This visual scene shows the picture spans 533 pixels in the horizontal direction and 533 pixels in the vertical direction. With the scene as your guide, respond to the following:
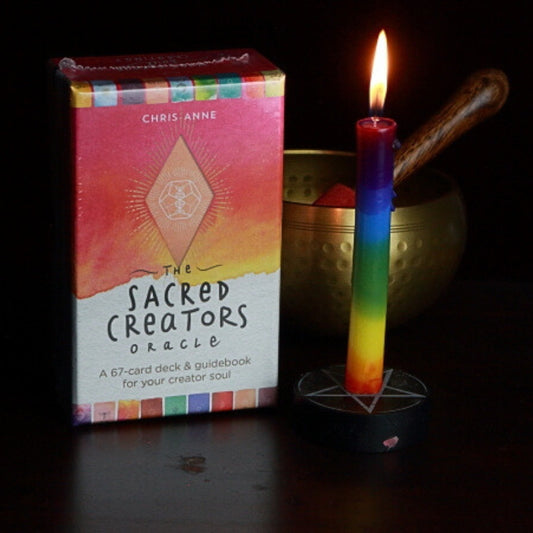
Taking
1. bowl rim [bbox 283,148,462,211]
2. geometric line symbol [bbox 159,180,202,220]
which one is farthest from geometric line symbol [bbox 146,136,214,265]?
bowl rim [bbox 283,148,462,211]

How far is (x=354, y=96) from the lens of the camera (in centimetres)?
146

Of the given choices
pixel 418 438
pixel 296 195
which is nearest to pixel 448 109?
pixel 296 195

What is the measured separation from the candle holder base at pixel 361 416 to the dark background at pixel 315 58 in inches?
17.6

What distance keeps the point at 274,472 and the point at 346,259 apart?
0.22m

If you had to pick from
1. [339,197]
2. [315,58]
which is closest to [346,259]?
[339,197]

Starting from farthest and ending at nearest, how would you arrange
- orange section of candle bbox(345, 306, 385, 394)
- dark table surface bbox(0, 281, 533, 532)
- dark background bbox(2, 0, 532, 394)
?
dark background bbox(2, 0, 532, 394) < orange section of candle bbox(345, 306, 385, 394) < dark table surface bbox(0, 281, 533, 532)

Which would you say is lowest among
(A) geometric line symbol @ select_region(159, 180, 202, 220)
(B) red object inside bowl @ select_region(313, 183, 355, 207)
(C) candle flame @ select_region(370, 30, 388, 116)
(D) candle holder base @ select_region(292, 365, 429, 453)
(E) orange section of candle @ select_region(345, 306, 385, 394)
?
(D) candle holder base @ select_region(292, 365, 429, 453)

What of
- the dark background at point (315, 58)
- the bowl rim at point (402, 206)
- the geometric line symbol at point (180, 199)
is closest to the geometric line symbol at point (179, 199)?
the geometric line symbol at point (180, 199)

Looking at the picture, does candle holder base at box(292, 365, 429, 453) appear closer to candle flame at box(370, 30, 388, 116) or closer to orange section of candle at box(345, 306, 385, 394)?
orange section of candle at box(345, 306, 385, 394)

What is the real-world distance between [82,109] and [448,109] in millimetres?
357

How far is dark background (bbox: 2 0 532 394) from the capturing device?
143 centimetres

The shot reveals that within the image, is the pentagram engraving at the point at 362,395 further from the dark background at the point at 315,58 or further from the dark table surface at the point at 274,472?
the dark background at the point at 315,58

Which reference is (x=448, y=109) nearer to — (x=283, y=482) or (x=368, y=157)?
(x=368, y=157)

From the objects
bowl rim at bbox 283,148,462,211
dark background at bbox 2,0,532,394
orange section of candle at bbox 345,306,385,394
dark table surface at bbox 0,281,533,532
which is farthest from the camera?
dark background at bbox 2,0,532,394
